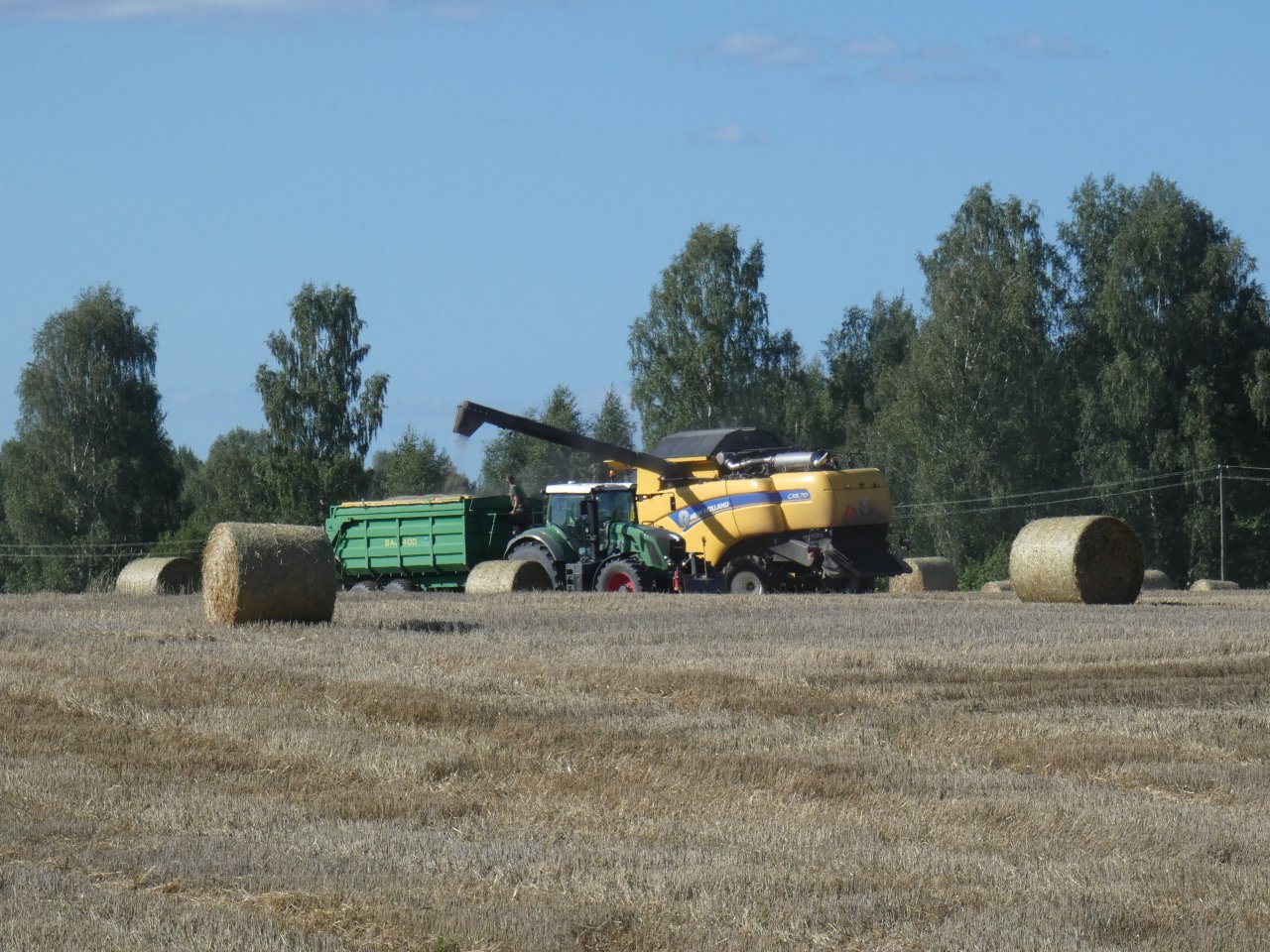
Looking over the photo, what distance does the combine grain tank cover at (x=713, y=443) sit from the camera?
2938 centimetres

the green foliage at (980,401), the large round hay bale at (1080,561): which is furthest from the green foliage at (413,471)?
the large round hay bale at (1080,561)

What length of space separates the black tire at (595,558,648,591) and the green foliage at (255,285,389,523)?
99.9 feet

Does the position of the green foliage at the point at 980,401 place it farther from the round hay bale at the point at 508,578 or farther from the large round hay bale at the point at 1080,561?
the large round hay bale at the point at 1080,561

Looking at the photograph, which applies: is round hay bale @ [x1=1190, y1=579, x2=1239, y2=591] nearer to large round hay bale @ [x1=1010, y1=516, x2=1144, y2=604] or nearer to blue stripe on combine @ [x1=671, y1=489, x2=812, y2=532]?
blue stripe on combine @ [x1=671, y1=489, x2=812, y2=532]

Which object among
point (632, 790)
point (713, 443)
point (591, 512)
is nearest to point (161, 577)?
point (591, 512)

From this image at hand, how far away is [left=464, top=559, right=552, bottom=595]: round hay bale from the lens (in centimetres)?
2917

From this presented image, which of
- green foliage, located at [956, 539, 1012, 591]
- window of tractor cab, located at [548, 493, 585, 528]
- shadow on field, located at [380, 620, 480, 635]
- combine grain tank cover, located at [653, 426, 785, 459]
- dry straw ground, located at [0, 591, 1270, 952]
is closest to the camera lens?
dry straw ground, located at [0, 591, 1270, 952]

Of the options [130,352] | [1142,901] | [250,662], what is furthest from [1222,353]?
[1142,901]

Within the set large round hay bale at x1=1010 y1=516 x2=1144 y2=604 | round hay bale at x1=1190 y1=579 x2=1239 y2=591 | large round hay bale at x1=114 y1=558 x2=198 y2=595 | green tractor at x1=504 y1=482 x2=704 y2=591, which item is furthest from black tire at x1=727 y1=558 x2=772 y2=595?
round hay bale at x1=1190 y1=579 x2=1239 y2=591

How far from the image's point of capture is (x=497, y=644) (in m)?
15.8

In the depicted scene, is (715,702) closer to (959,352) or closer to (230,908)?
(230,908)

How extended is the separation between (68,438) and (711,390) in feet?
69.0

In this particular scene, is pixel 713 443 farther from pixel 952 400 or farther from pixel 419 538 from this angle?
pixel 952 400

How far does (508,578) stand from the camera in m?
29.2
